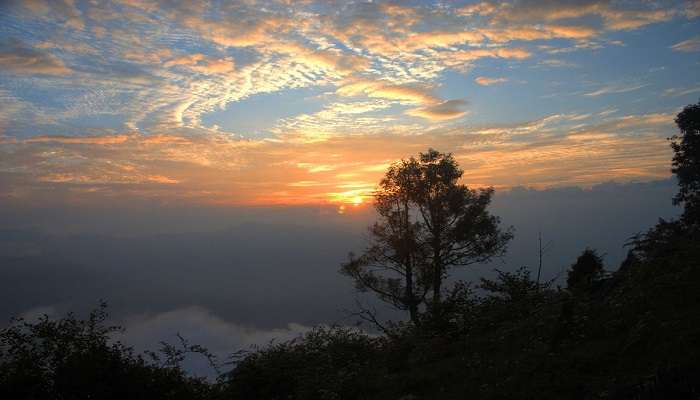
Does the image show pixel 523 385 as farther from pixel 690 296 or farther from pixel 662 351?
pixel 690 296

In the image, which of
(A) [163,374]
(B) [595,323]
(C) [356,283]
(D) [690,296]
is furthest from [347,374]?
(C) [356,283]

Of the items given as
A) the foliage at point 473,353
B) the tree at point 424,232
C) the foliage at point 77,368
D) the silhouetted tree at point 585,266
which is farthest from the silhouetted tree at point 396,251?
the foliage at point 77,368

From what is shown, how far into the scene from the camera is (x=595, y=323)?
452 inches

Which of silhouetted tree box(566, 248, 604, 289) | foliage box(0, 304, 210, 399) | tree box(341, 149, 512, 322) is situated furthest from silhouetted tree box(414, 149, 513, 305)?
foliage box(0, 304, 210, 399)

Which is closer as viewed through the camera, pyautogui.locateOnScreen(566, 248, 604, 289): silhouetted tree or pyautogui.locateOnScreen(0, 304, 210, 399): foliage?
pyautogui.locateOnScreen(0, 304, 210, 399): foliage

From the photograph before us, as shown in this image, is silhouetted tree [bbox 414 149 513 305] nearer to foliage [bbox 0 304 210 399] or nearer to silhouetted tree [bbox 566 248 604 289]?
silhouetted tree [bbox 566 248 604 289]

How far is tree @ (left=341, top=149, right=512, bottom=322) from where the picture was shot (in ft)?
81.6

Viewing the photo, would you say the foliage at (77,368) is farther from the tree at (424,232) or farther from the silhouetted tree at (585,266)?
the silhouetted tree at (585,266)

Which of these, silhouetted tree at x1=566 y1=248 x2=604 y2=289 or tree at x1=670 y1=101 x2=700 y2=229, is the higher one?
tree at x1=670 y1=101 x2=700 y2=229

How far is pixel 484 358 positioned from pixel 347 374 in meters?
4.23

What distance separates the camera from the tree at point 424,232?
→ 24875 millimetres

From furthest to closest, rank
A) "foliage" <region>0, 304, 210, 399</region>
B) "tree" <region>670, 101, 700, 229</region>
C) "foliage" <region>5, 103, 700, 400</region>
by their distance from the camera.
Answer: "tree" <region>670, 101, 700, 229</region> < "foliage" <region>0, 304, 210, 399</region> < "foliage" <region>5, 103, 700, 400</region>

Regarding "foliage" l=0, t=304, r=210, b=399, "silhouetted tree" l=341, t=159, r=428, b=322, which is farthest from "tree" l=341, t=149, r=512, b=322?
"foliage" l=0, t=304, r=210, b=399

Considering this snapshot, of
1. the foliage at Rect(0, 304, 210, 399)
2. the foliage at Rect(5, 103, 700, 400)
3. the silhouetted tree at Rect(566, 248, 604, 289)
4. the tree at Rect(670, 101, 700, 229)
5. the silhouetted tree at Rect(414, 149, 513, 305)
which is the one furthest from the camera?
the tree at Rect(670, 101, 700, 229)
